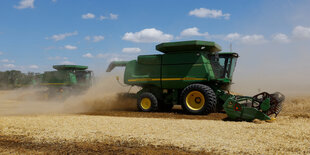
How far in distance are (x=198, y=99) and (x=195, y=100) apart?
0.15 metres

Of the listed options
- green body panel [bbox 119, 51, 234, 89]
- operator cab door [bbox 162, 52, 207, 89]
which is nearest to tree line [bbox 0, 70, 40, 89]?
green body panel [bbox 119, 51, 234, 89]

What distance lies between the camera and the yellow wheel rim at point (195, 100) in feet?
38.2

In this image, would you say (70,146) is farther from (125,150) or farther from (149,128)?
(149,128)

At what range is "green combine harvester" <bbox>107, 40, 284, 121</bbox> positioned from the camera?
463 inches

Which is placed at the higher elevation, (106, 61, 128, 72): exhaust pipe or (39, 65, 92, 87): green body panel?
(106, 61, 128, 72): exhaust pipe

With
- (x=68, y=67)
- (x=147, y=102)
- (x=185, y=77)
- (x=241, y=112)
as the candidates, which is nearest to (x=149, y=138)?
(x=241, y=112)

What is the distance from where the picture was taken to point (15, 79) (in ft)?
109

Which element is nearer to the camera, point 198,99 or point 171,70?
point 198,99

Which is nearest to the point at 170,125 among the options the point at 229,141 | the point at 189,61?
the point at 229,141

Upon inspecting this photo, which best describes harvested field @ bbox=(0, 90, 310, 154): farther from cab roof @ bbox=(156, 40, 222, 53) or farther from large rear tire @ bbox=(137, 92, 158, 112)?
cab roof @ bbox=(156, 40, 222, 53)

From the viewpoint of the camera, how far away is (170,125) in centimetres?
856

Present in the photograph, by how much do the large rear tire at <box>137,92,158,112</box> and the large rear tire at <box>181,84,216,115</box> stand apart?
164 centimetres

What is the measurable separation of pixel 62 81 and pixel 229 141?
1961cm

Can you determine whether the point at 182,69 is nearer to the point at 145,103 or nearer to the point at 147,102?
the point at 147,102
